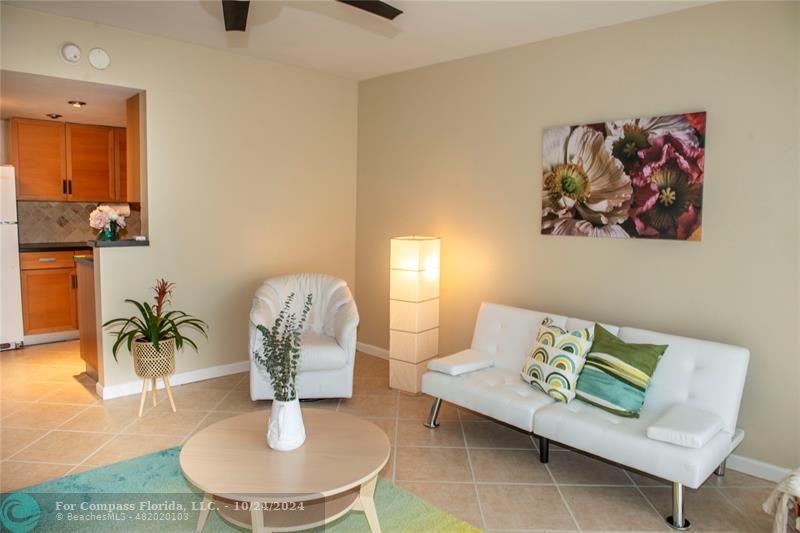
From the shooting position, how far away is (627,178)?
354cm

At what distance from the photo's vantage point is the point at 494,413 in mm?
3270

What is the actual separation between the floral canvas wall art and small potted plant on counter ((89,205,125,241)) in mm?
3296

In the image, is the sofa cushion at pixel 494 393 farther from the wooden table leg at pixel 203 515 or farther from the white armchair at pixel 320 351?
the wooden table leg at pixel 203 515

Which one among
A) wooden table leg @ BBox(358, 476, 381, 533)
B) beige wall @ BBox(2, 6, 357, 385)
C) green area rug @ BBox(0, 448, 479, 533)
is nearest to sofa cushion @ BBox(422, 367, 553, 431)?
green area rug @ BBox(0, 448, 479, 533)

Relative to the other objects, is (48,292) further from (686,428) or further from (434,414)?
(686,428)

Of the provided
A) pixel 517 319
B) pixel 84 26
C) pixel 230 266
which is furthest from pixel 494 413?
pixel 84 26

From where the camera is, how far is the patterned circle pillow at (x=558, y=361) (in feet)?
10.4

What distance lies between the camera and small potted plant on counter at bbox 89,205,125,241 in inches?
161

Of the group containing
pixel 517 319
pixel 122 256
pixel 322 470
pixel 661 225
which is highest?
pixel 661 225

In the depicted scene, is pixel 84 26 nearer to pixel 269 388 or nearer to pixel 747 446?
pixel 269 388

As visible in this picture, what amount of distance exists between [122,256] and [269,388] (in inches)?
60.7

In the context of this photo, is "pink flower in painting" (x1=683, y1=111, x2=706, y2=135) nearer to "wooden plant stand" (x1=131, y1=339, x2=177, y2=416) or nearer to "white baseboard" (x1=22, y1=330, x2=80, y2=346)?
"wooden plant stand" (x1=131, y1=339, x2=177, y2=416)

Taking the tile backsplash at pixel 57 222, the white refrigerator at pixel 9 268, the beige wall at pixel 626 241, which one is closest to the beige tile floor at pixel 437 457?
the beige wall at pixel 626 241

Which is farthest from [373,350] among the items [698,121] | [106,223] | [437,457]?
[698,121]
